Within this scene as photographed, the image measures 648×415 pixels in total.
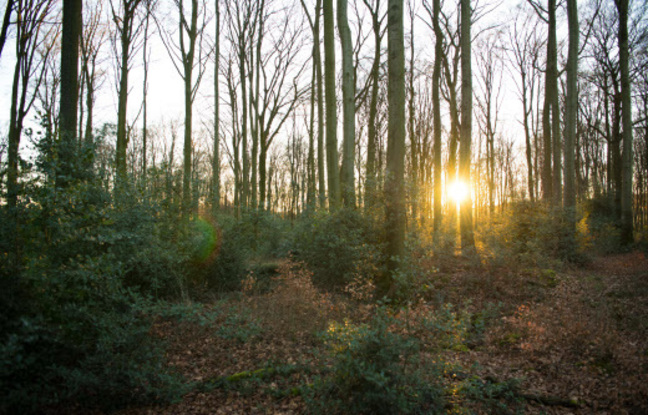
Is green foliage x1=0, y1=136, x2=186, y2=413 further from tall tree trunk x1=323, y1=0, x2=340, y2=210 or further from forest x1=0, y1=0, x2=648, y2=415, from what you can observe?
tall tree trunk x1=323, y1=0, x2=340, y2=210

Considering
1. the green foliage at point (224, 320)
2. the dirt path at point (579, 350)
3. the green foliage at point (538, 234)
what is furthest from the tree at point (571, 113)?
the green foliage at point (224, 320)

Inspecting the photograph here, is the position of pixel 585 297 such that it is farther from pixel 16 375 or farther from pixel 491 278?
pixel 16 375

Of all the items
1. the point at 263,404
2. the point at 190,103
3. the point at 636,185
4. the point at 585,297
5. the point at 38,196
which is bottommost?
the point at 263,404

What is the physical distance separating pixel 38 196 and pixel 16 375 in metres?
1.61

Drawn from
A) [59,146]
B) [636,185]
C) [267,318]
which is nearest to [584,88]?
[636,185]

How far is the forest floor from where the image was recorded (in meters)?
3.59

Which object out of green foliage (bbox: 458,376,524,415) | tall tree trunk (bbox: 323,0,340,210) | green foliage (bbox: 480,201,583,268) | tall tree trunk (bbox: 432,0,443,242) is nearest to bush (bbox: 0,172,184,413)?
green foliage (bbox: 458,376,524,415)

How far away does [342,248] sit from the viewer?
780cm

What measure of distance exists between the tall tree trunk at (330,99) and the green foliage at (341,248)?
197 cm

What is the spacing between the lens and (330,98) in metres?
10.9

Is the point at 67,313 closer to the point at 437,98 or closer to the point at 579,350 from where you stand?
the point at 579,350

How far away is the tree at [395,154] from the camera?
7.09 meters

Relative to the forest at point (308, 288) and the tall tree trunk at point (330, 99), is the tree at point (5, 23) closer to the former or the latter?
the forest at point (308, 288)

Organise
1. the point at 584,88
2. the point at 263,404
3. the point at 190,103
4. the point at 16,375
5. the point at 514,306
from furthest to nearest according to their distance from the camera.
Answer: the point at 584,88, the point at 190,103, the point at 514,306, the point at 263,404, the point at 16,375
